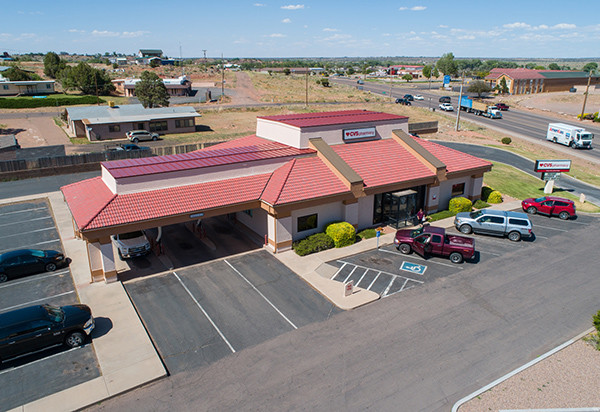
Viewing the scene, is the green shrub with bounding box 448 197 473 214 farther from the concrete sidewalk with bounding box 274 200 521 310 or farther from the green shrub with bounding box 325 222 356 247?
the green shrub with bounding box 325 222 356 247

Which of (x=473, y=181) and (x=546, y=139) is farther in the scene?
(x=546, y=139)

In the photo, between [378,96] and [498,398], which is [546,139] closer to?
[378,96]

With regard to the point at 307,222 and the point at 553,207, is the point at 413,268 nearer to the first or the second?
the point at 307,222

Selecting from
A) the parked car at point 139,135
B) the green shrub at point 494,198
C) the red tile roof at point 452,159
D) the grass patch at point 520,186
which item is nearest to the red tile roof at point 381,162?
the red tile roof at point 452,159

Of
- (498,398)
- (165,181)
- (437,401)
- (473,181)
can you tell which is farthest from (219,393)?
(473,181)

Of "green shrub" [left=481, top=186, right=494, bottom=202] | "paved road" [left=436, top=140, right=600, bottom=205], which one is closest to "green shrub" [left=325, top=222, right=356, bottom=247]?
"green shrub" [left=481, top=186, right=494, bottom=202]

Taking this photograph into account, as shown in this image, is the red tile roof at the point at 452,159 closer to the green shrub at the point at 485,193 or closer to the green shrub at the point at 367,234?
the green shrub at the point at 485,193
